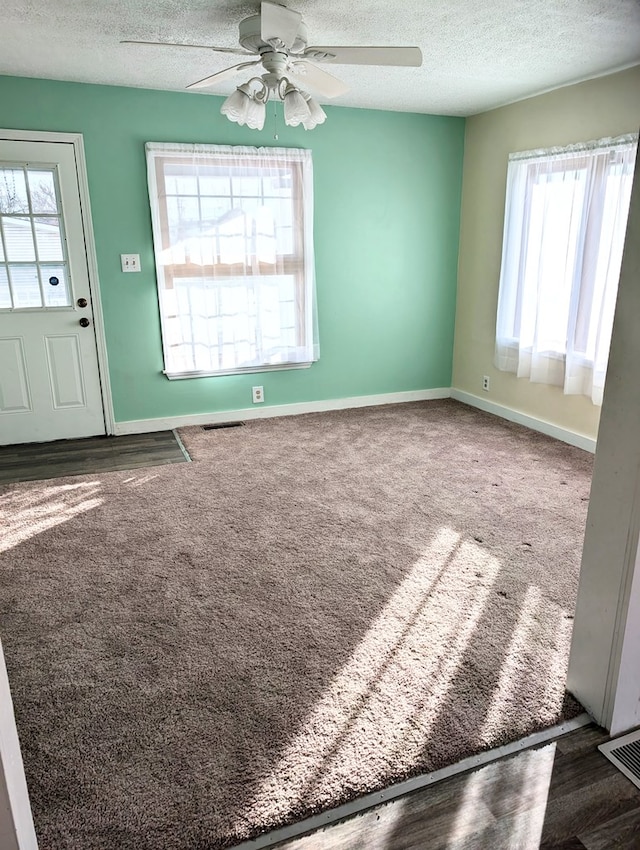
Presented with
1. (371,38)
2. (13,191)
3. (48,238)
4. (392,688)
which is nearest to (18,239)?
(48,238)

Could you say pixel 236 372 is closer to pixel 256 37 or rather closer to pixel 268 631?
pixel 256 37

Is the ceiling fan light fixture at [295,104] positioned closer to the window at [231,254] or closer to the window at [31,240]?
the window at [231,254]

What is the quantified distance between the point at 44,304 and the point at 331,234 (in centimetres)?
226

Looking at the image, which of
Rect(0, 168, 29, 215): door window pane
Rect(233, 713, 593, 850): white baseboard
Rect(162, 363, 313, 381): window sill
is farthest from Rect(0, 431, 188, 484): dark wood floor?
Rect(233, 713, 593, 850): white baseboard

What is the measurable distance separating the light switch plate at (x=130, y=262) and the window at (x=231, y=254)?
161 millimetres

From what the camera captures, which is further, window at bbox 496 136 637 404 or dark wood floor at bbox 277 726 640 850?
window at bbox 496 136 637 404

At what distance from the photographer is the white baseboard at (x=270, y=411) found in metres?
4.61

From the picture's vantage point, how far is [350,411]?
5.17 m

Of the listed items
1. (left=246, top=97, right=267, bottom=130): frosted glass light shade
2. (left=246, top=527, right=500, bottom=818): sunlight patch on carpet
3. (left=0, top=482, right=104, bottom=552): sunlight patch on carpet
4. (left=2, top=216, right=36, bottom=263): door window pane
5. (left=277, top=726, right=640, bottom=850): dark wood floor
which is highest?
(left=246, top=97, right=267, bottom=130): frosted glass light shade

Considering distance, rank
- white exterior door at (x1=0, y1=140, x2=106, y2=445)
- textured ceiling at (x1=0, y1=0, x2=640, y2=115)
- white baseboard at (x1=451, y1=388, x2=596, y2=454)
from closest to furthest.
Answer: textured ceiling at (x1=0, y1=0, x2=640, y2=115) < white exterior door at (x1=0, y1=140, x2=106, y2=445) < white baseboard at (x1=451, y1=388, x2=596, y2=454)

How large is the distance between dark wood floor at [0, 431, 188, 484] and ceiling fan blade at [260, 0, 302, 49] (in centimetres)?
253

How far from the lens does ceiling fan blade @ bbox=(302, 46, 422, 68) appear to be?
258 cm

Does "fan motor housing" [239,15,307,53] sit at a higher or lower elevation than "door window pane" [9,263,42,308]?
higher

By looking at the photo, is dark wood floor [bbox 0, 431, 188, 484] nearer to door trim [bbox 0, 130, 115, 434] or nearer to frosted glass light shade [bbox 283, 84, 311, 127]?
door trim [bbox 0, 130, 115, 434]
